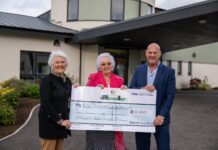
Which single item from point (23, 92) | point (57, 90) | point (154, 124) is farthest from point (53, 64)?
point (23, 92)

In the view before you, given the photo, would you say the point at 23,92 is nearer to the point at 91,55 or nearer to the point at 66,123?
the point at 91,55

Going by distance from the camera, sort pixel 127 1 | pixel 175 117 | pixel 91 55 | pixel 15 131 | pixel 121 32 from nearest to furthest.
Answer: pixel 15 131 → pixel 175 117 → pixel 121 32 → pixel 91 55 → pixel 127 1

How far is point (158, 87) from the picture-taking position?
5.10m

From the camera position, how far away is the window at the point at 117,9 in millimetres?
22359

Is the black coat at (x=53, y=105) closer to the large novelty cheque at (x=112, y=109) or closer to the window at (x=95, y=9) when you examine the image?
the large novelty cheque at (x=112, y=109)

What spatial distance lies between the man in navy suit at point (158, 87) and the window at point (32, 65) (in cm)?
1457

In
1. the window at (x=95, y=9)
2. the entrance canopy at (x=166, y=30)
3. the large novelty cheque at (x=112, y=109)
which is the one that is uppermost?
the window at (x=95, y=9)

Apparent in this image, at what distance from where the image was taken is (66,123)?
4906 mm

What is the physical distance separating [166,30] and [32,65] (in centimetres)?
714

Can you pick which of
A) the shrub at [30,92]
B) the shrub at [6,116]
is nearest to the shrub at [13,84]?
the shrub at [30,92]

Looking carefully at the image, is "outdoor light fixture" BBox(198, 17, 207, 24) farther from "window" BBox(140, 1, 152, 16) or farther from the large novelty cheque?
"window" BBox(140, 1, 152, 16)

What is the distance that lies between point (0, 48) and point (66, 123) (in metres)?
14.0

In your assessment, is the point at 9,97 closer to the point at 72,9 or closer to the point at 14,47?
the point at 14,47

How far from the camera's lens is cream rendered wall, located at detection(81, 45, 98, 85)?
2120 centimetres
